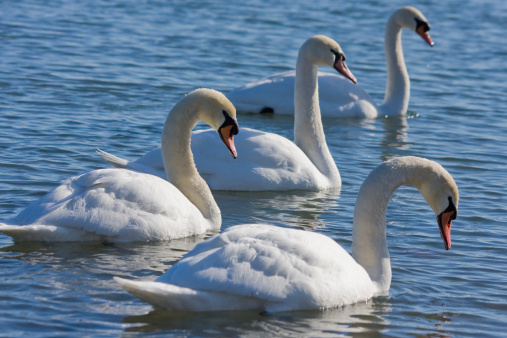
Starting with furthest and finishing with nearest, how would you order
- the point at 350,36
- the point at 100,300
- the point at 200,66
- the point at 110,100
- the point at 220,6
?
the point at 220,6
the point at 350,36
the point at 200,66
the point at 110,100
the point at 100,300

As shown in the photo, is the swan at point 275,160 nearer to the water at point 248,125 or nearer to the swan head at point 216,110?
the water at point 248,125

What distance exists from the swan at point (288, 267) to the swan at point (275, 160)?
3061mm

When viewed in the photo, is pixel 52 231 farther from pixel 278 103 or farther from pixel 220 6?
pixel 220 6

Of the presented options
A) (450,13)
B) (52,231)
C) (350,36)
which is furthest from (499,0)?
(52,231)

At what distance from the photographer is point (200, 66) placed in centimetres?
1627

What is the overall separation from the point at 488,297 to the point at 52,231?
10.5 ft

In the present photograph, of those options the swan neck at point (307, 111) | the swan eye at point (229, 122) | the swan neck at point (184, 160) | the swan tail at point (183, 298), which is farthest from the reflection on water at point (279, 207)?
the swan tail at point (183, 298)

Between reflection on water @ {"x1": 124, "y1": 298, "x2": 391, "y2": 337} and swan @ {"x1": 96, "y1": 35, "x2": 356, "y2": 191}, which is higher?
swan @ {"x1": 96, "y1": 35, "x2": 356, "y2": 191}

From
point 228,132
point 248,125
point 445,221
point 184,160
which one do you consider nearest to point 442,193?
point 445,221

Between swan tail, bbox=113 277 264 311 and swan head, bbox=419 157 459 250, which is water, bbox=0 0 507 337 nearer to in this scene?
swan tail, bbox=113 277 264 311

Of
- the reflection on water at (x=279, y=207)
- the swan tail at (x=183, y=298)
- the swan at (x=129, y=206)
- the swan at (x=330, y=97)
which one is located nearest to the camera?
the swan tail at (x=183, y=298)

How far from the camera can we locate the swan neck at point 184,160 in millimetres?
8633

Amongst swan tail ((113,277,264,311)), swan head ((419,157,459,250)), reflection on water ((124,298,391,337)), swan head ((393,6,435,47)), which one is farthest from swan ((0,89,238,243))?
→ swan head ((393,6,435,47))

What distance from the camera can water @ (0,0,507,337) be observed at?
659 centimetres
